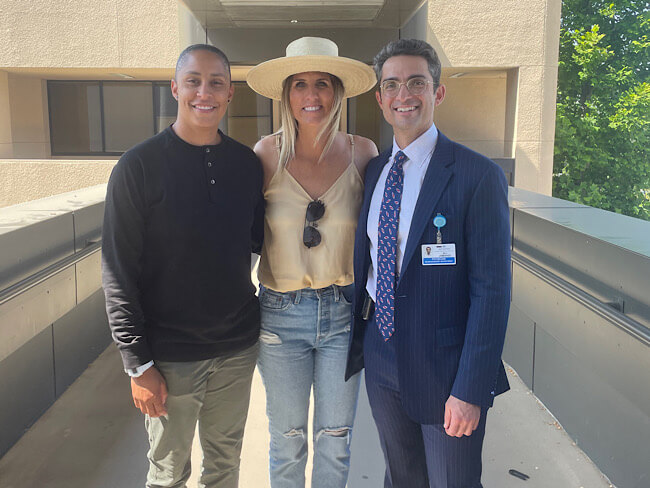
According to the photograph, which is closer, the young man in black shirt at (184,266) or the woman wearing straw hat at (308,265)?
the young man in black shirt at (184,266)

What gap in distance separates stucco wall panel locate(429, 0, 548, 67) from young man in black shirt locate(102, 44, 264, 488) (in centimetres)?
1310

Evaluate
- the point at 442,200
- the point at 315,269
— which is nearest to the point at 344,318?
the point at 315,269

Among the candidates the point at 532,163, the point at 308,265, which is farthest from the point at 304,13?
the point at 308,265

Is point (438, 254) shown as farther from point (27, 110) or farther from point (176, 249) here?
point (27, 110)

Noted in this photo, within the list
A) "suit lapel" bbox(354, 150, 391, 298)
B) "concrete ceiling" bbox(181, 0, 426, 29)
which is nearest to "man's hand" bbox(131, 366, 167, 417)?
"suit lapel" bbox(354, 150, 391, 298)

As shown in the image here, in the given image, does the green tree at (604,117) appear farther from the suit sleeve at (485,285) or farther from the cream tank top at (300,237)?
the suit sleeve at (485,285)

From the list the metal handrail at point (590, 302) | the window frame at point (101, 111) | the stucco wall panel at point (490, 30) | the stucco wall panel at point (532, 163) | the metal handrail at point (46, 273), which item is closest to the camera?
the metal handrail at point (590, 302)

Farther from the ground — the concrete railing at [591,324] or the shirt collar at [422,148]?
the shirt collar at [422,148]

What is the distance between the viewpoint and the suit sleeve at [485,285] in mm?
1982

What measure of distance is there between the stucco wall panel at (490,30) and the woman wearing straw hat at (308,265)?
12.7 meters

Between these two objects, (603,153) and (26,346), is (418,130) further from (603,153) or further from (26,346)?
(603,153)

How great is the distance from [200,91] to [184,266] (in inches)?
25.6

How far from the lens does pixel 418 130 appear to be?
2205mm

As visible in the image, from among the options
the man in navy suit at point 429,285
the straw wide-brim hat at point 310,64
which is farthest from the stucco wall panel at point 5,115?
the man in navy suit at point 429,285
